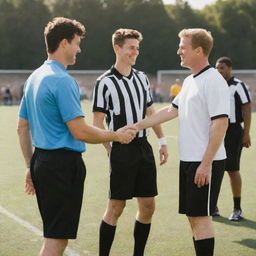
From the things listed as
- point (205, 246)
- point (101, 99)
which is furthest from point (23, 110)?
point (205, 246)

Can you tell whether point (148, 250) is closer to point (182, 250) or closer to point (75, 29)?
point (182, 250)

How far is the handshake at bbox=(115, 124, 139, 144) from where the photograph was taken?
503 cm

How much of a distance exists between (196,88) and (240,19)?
229 ft

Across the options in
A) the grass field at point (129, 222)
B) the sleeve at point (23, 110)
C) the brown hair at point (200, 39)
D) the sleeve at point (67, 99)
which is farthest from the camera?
the grass field at point (129, 222)

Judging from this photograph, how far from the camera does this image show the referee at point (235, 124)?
291 inches

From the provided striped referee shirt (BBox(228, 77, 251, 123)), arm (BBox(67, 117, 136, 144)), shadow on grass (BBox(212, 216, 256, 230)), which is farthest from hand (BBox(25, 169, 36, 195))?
striped referee shirt (BBox(228, 77, 251, 123))

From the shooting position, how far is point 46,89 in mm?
4277

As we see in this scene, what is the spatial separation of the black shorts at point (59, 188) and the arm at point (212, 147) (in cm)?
92

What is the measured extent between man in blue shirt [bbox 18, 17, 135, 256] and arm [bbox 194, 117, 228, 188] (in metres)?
0.83

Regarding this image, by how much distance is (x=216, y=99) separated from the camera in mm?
4727

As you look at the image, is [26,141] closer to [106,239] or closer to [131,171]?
[131,171]

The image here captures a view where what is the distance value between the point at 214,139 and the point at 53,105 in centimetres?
124

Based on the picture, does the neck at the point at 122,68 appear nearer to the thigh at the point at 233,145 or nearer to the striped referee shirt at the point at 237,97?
the striped referee shirt at the point at 237,97

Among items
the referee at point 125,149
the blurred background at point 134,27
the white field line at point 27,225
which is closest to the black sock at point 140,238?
the referee at point 125,149
